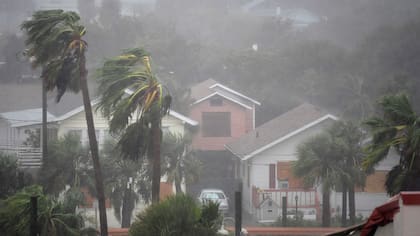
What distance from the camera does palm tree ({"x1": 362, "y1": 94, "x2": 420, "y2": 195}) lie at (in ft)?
56.2

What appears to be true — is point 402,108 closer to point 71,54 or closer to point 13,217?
point 71,54

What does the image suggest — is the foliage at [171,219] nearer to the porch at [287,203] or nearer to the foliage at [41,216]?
the foliage at [41,216]

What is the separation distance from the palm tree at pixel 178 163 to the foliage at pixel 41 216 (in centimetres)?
1252

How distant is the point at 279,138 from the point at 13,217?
1839 centimetres

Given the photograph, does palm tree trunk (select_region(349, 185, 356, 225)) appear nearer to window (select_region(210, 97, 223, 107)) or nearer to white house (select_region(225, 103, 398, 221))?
white house (select_region(225, 103, 398, 221))

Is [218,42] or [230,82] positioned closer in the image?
[230,82]

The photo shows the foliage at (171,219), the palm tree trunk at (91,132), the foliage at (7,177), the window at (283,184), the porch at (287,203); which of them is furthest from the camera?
the window at (283,184)

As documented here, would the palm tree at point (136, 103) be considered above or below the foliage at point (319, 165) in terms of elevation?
above

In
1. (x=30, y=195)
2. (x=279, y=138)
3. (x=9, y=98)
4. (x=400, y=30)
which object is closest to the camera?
(x=30, y=195)

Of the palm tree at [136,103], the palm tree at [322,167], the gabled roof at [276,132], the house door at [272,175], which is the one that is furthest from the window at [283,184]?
the palm tree at [136,103]

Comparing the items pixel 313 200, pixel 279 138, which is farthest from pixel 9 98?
pixel 313 200

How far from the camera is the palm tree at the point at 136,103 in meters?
18.2

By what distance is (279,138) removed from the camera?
32.3 m

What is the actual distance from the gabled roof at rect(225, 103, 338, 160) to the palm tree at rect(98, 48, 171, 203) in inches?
542
